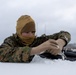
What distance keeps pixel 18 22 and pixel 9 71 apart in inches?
23.5

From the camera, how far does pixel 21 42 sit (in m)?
1.39

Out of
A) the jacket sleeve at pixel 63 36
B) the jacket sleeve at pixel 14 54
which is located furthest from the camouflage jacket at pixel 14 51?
the jacket sleeve at pixel 63 36

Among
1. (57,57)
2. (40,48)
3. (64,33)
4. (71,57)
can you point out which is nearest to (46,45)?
(40,48)

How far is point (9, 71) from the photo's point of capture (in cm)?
85

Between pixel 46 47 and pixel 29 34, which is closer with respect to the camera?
pixel 46 47

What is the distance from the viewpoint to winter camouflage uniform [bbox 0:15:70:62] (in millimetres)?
1185

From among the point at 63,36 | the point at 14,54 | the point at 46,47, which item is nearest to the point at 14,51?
the point at 14,54

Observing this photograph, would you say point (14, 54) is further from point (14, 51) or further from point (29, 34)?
point (29, 34)

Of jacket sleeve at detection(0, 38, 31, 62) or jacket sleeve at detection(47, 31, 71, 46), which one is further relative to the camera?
jacket sleeve at detection(47, 31, 71, 46)

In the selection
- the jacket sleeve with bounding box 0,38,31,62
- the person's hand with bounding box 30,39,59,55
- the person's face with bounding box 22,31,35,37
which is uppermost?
the person's face with bounding box 22,31,35,37

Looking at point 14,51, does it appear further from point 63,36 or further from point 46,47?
point 63,36

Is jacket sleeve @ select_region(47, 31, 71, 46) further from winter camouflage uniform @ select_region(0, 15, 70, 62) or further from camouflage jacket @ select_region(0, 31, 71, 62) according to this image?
camouflage jacket @ select_region(0, 31, 71, 62)

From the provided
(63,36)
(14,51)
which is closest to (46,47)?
(14,51)

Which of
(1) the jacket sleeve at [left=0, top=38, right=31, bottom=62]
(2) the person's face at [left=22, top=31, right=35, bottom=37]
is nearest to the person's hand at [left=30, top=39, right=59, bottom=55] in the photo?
(1) the jacket sleeve at [left=0, top=38, right=31, bottom=62]
